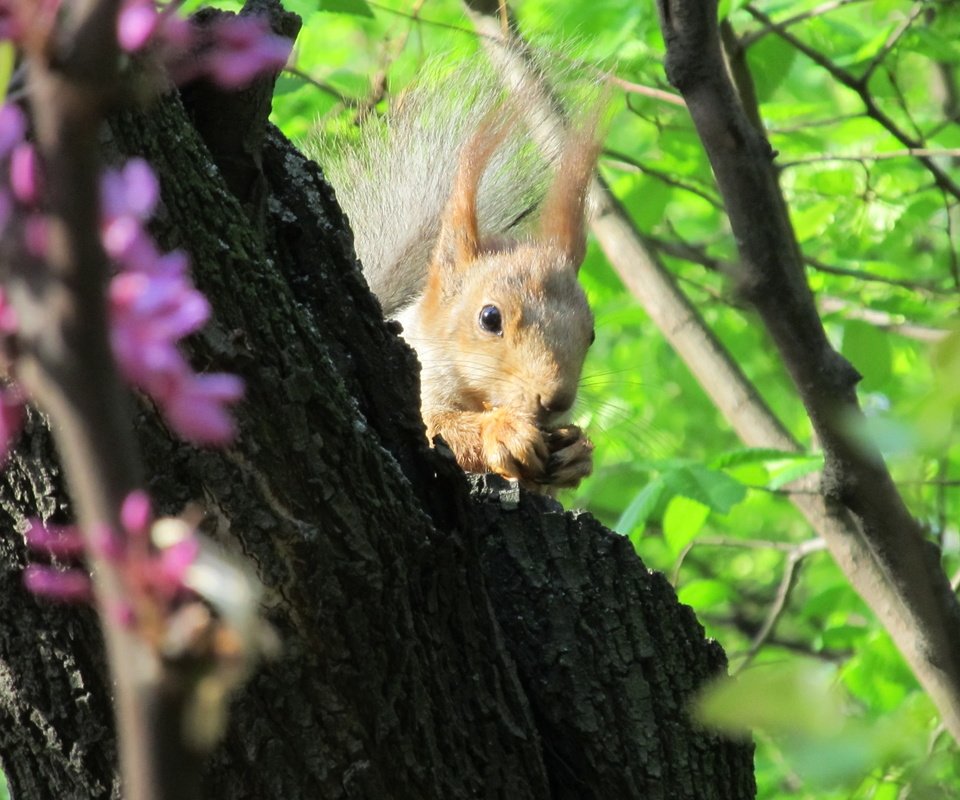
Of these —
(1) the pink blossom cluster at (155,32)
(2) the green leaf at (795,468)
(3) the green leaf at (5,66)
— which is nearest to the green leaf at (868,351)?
(2) the green leaf at (795,468)

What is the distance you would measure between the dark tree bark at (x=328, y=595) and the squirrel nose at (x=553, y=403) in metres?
0.98

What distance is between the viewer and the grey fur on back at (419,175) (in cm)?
318

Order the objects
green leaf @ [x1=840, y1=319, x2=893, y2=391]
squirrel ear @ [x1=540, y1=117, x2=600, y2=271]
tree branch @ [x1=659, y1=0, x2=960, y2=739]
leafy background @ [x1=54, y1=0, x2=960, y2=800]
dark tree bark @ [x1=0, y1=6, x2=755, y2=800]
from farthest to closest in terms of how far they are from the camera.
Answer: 1. green leaf @ [x1=840, y1=319, x2=893, y2=391]
2. squirrel ear @ [x1=540, y1=117, x2=600, y2=271]
3. leafy background @ [x1=54, y1=0, x2=960, y2=800]
4. tree branch @ [x1=659, y1=0, x2=960, y2=739]
5. dark tree bark @ [x1=0, y1=6, x2=755, y2=800]

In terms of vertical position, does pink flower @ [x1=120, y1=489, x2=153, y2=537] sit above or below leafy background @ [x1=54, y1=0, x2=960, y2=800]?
below

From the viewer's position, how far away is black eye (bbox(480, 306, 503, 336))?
9.85ft

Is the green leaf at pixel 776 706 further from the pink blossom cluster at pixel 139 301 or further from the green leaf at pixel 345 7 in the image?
the green leaf at pixel 345 7

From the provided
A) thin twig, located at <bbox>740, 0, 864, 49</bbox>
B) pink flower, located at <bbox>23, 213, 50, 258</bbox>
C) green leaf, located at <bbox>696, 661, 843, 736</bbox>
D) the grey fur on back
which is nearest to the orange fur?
the grey fur on back

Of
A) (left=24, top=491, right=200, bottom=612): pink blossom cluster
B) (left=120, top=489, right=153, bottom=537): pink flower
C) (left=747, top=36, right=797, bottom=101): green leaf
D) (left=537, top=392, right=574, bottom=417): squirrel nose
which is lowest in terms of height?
(left=24, top=491, right=200, bottom=612): pink blossom cluster

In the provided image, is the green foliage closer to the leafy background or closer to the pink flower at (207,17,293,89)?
the leafy background

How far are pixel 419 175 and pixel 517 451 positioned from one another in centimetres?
110

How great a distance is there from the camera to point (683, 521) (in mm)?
2879

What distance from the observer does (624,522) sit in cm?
261

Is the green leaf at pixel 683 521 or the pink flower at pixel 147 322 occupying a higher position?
the green leaf at pixel 683 521

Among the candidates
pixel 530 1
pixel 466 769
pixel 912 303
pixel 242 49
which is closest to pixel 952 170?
pixel 912 303
